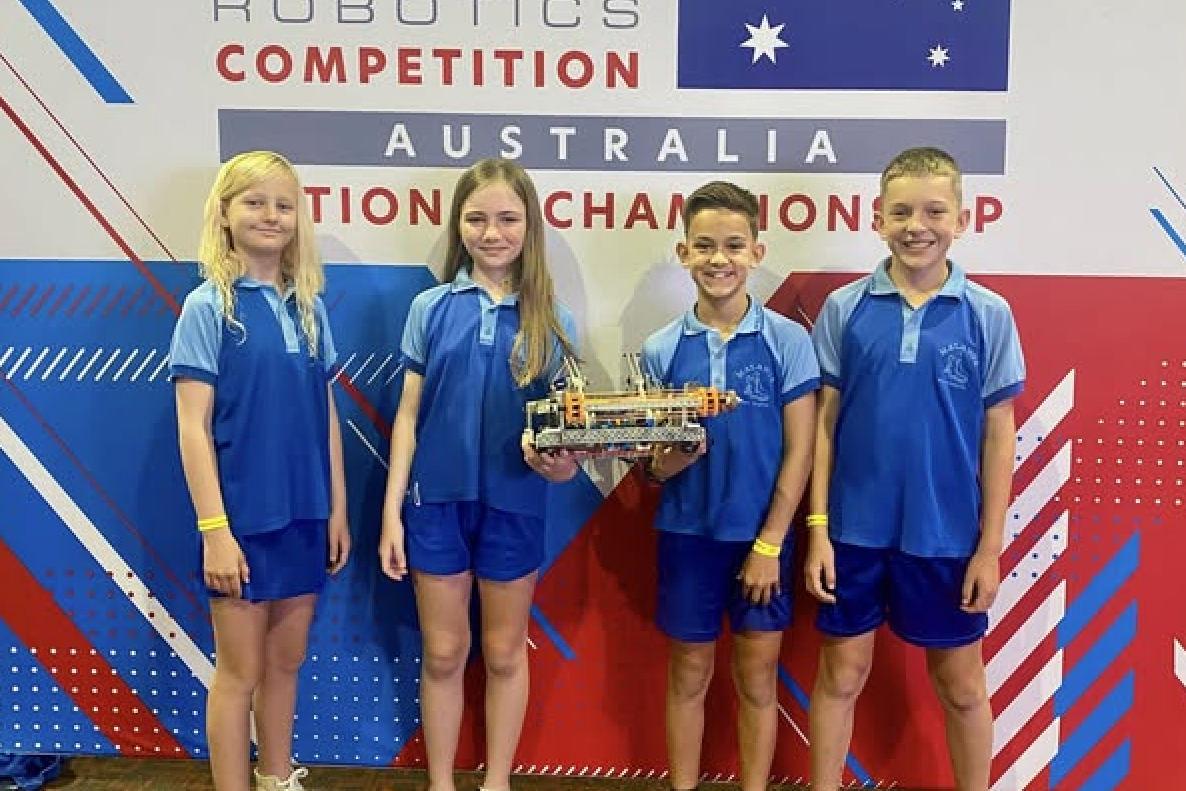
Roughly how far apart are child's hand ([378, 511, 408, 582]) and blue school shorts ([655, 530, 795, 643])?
55cm

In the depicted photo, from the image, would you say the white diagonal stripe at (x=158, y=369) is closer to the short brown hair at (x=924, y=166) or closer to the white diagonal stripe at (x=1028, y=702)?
the short brown hair at (x=924, y=166)

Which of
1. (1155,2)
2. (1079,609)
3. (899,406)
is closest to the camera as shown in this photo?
(899,406)

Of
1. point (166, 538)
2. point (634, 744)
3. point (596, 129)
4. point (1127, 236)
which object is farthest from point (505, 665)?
point (1127, 236)

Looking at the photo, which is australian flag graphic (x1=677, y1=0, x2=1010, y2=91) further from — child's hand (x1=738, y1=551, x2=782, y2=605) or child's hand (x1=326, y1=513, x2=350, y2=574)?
child's hand (x1=326, y1=513, x2=350, y2=574)

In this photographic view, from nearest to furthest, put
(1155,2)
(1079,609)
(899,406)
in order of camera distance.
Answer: (899,406), (1155,2), (1079,609)

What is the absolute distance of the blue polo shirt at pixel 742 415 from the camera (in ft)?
7.49

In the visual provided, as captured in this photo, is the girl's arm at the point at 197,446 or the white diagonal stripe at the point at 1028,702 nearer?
the girl's arm at the point at 197,446

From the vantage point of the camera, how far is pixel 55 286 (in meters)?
2.63

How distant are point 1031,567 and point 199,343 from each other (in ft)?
6.15

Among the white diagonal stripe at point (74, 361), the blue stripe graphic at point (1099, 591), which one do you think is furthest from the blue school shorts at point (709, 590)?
the white diagonal stripe at point (74, 361)

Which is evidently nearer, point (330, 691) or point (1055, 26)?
point (1055, 26)

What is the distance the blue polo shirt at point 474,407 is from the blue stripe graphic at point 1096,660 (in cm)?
133

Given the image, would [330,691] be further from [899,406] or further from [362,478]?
[899,406]

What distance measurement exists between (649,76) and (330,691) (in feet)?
5.32
